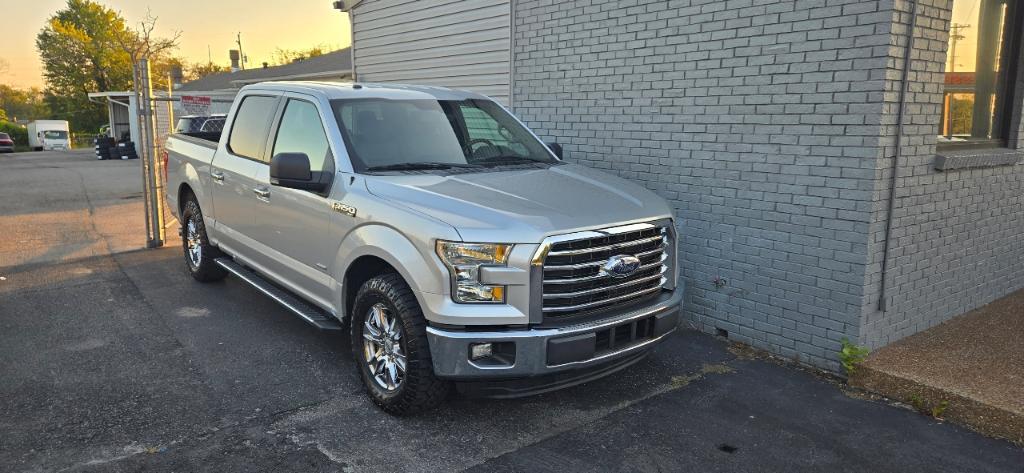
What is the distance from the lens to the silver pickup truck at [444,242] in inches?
146

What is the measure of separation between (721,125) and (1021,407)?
274 centimetres

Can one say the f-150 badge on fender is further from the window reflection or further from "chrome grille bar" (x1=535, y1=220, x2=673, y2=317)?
the window reflection

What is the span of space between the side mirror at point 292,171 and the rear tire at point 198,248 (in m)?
2.74

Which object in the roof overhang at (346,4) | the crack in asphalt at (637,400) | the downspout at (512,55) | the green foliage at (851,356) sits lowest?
the crack in asphalt at (637,400)

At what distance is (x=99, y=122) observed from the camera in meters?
59.5

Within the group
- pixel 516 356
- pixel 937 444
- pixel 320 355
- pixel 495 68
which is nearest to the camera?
pixel 516 356

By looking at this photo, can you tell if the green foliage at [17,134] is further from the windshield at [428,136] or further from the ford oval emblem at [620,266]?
the ford oval emblem at [620,266]

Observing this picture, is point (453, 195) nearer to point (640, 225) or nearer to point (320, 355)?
point (640, 225)

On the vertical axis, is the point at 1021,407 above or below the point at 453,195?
→ below

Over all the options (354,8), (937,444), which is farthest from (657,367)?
(354,8)

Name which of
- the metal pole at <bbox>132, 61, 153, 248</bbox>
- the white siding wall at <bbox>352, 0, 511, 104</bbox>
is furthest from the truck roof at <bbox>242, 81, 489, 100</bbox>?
the metal pole at <bbox>132, 61, 153, 248</bbox>

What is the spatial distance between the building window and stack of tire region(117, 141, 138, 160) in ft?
103

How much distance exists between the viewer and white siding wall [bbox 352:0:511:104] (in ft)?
27.0

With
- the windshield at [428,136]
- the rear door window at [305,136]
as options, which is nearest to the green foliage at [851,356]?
the windshield at [428,136]
